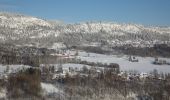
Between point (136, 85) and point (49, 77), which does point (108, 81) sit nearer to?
point (136, 85)

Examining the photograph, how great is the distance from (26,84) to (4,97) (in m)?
10.7

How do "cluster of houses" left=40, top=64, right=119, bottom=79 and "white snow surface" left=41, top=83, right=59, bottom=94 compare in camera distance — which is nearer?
"white snow surface" left=41, top=83, right=59, bottom=94

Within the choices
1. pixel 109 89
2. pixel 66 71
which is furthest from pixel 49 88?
pixel 66 71

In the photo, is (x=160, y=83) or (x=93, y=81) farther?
(x=160, y=83)

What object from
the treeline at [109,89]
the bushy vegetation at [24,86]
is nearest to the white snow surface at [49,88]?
the bushy vegetation at [24,86]

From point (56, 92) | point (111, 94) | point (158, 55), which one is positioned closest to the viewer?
point (56, 92)

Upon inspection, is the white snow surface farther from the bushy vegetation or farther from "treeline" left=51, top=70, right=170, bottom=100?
"treeline" left=51, top=70, right=170, bottom=100

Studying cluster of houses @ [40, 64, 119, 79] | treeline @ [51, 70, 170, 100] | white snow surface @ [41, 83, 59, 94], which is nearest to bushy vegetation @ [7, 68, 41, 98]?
white snow surface @ [41, 83, 59, 94]

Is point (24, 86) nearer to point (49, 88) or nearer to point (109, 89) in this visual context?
point (49, 88)

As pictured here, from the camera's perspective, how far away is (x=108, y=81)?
91.9 metres

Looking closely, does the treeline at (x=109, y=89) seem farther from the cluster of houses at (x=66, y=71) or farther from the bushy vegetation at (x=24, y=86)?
the cluster of houses at (x=66, y=71)

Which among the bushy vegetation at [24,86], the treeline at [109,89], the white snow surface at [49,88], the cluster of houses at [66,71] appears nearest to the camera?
the bushy vegetation at [24,86]

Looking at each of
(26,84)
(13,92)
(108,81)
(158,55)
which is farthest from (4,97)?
(158,55)

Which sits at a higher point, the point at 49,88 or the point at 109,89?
the point at 49,88
